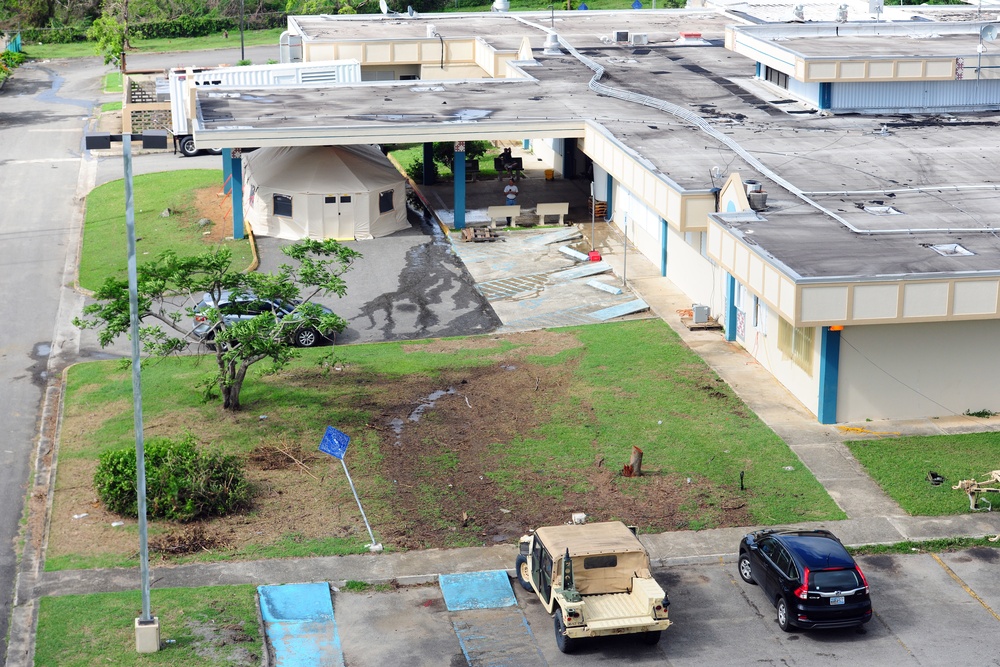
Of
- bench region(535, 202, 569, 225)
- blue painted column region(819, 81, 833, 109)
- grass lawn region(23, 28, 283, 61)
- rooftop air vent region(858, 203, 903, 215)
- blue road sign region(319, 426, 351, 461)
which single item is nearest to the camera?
blue road sign region(319, 426, 351, 461)

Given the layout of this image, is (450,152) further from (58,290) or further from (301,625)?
(301,625)

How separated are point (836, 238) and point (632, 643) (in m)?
15.4

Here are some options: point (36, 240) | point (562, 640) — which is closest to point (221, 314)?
point (562, 640)

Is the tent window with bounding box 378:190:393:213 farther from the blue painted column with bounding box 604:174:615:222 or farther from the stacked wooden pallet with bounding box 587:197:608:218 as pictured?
the blue painted column with bounding box 604:174:615:222

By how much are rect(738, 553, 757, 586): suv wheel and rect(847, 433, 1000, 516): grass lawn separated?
4891 millimetres

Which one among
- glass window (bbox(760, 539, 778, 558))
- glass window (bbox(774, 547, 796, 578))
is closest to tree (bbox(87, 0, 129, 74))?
glass window (bbox(760, 539, 778, 558))

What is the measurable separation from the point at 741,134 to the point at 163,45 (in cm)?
6183

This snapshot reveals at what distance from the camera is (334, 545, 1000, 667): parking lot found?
22.5 meters

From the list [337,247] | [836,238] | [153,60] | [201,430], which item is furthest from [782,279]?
[153,60]

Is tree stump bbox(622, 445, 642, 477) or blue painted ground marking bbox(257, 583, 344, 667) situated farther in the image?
tree stump bbox(622, 445, 642, 477)

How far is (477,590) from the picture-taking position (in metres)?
24.8

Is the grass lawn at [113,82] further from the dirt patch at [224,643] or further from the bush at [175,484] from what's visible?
the dirt patch at [224,643]

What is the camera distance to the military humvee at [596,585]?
21953 mm

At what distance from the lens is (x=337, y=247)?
33875 millimetres
